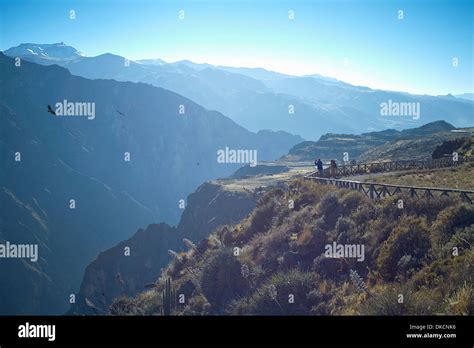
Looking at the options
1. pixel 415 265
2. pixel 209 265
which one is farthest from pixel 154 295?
pixel 415 265

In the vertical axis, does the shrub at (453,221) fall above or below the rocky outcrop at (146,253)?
above
